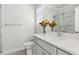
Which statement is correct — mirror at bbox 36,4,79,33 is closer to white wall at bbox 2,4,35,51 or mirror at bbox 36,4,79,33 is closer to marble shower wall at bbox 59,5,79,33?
marble shower wall at bbox 59,5,79,33

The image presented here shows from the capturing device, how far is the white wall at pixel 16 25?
2.96 m

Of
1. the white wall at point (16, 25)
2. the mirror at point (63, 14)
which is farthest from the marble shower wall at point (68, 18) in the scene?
the white wall at point (16, 25)

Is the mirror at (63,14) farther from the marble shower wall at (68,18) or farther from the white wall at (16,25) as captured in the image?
the white wall at (16,25)

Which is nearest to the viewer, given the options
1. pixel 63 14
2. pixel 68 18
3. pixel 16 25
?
pixel 68 18

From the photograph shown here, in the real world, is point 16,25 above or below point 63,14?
below

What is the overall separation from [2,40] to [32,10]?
1456 millimetres

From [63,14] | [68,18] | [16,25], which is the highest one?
[63,14]

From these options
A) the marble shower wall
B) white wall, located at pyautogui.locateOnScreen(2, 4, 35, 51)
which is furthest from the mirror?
white wall, located at pyautogui.locateOnScreen(2, 4, 35, 51)

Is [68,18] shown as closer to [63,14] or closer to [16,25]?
[63,14]

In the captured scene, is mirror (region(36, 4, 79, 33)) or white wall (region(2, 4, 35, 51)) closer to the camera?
mirror (region(36, 4, 79, 33))

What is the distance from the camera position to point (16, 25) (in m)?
3.07

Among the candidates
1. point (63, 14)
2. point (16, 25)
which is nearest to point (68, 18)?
point (63, 14)

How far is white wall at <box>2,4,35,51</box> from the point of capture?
296 cm

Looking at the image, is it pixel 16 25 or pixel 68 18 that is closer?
pixel 68 18
